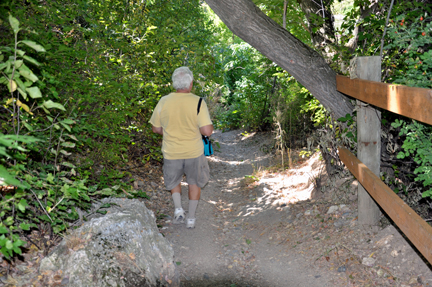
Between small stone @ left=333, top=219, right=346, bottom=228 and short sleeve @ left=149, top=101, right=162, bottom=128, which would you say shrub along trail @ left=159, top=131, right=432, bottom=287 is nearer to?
small stone @ left=333, top=219, right=346, bottom=228

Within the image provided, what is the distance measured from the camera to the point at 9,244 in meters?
1.80

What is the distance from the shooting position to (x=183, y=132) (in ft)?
14.3

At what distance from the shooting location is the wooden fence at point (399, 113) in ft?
7.01

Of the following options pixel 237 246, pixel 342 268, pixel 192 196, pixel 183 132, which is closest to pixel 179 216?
pixel 192 196

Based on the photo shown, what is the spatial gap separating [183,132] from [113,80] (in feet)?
4.07

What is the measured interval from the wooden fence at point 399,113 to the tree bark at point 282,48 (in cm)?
65

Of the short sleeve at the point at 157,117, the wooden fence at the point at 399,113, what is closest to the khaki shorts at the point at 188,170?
the short sleeve at the point at 157,117

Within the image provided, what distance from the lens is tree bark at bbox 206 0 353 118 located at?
4.16 m

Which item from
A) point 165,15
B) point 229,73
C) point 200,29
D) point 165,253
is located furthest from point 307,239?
point 229,73

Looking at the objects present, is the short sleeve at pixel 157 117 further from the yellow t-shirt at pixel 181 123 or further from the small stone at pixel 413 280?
the small stone at pixel 413 280

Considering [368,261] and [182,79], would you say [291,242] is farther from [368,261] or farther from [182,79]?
[182,79]

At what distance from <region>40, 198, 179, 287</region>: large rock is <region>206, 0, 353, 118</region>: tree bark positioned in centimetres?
233

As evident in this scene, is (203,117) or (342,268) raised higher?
(203,117)

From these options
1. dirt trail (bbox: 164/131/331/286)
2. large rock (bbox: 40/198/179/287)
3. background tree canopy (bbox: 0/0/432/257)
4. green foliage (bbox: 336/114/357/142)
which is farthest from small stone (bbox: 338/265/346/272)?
large rock (bbox: 40/198/179/287)
